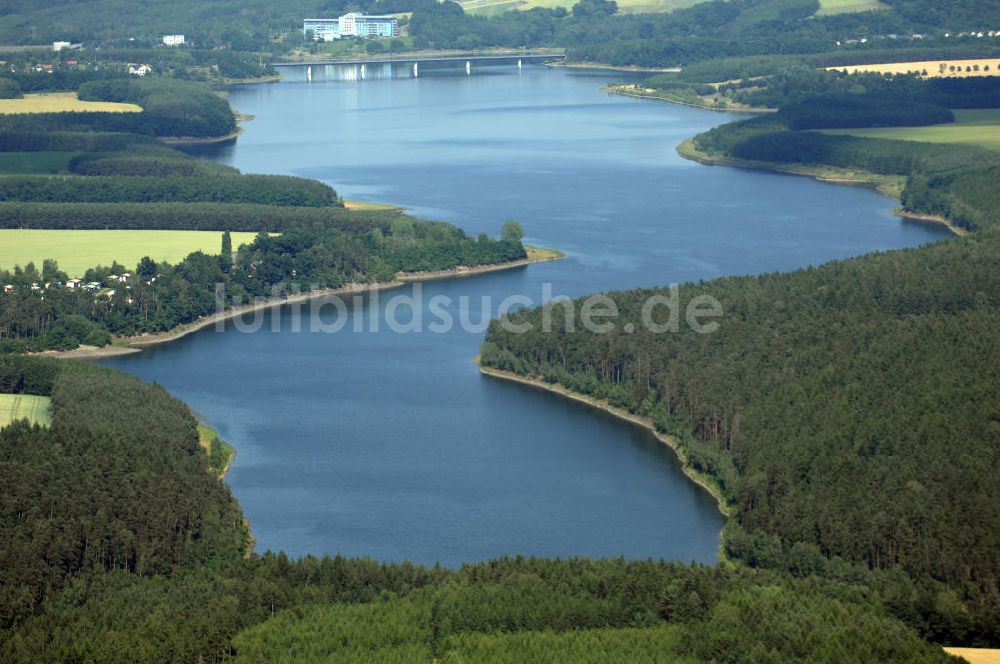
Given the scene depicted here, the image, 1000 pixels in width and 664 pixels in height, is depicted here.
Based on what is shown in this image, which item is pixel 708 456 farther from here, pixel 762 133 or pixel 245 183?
pixel 762 133

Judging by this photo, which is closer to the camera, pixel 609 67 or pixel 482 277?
pixel 482 277

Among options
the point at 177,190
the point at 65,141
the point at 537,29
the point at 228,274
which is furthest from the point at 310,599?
the point at 537,29

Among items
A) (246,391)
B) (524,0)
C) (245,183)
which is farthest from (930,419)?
(524,0)

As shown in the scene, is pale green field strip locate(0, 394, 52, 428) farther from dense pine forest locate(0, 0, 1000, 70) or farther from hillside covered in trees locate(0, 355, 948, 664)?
dense pine forest locate(0, 0, 1000, 70)

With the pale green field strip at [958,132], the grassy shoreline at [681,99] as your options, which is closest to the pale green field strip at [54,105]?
the grassy shoreline at [681,99]

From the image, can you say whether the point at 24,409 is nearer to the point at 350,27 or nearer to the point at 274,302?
the point at 274,302

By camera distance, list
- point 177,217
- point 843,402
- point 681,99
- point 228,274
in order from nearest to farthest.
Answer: point 843,402 → point 228,274 → point 177,217 → point 681,99
